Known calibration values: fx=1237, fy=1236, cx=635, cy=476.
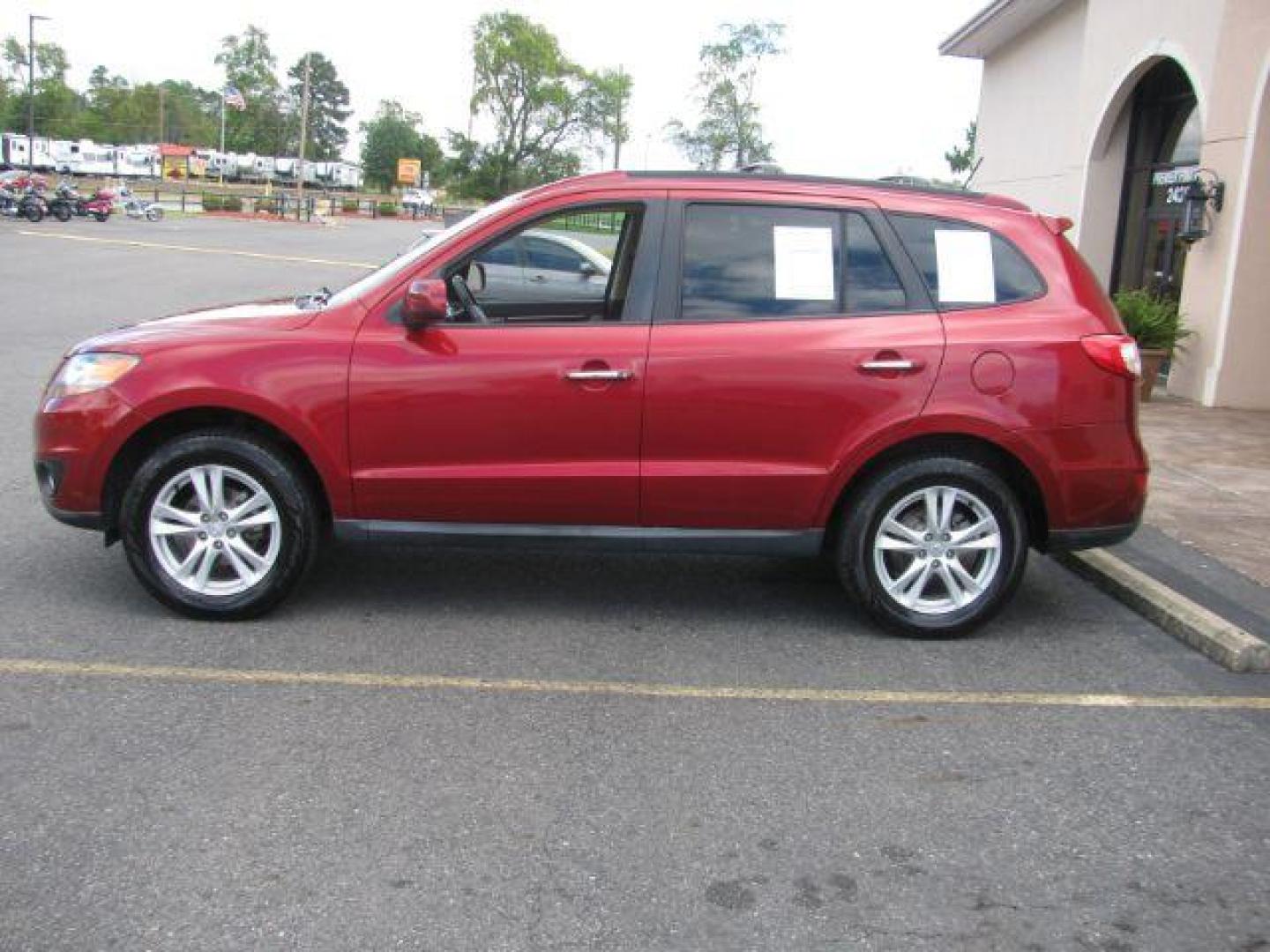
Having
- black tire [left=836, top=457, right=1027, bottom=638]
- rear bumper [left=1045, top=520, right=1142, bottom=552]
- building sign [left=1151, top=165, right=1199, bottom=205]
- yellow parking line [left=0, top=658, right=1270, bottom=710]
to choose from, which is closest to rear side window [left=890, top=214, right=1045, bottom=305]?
black tire [left=836, top=457, right=1027, bottom=638]

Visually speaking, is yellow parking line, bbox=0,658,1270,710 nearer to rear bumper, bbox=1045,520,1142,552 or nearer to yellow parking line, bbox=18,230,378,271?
rear bumper, bbox=1045,520,1142,552

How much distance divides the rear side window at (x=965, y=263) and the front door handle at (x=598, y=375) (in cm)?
134

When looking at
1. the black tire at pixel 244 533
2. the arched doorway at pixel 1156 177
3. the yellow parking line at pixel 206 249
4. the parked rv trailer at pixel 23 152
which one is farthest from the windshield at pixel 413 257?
the parked rv trailer at pixel 23 152

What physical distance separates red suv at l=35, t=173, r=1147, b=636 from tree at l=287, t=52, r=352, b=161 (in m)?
144

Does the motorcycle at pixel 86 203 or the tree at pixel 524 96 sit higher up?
the tree at pixel 524 96

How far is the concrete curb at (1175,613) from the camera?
5059 mm

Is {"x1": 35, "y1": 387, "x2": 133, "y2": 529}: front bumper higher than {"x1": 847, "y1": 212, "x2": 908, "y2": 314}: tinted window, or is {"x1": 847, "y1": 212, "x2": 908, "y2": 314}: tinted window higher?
{"x1": 847, "y1": 212, "x2": 908, "y2": 314}: tinted window

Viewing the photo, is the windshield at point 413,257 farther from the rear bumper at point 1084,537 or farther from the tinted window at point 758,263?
the rear bumper at point 1084,537

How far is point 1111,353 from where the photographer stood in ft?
17.0

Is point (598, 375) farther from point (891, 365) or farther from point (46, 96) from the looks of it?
point (46, 96)

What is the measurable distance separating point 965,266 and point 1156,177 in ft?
32.1

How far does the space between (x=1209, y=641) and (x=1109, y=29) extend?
1154 centimetres

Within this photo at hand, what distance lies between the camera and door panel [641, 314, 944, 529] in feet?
16.6

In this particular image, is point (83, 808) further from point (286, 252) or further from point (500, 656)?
point (286, 252)
